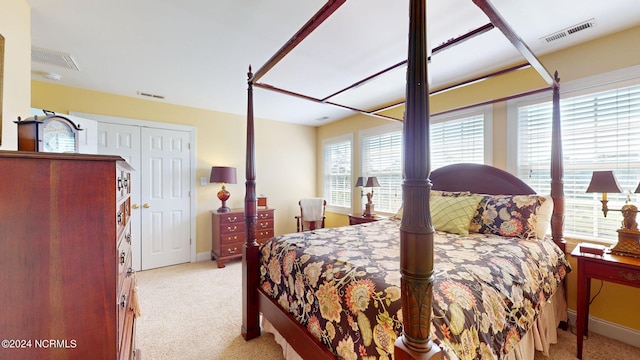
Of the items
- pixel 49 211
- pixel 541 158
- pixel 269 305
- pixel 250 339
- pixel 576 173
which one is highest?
pixel 541 158

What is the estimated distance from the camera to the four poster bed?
0.73m

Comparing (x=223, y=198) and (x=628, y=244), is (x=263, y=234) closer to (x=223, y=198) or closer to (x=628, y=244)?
(x=223, y=198)

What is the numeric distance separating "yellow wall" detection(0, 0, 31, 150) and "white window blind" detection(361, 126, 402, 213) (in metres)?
3.71

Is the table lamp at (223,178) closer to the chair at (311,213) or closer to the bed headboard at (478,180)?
the chair at (311,213)

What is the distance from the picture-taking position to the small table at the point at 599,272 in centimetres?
161

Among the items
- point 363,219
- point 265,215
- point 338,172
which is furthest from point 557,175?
point 265,215

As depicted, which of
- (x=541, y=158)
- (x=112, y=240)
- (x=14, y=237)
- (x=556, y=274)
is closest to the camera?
(x=14, y=237)

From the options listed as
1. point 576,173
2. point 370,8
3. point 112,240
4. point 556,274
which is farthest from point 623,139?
point 112,240

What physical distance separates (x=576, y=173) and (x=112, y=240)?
330 cm

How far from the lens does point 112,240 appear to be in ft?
2.70

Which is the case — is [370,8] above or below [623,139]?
above

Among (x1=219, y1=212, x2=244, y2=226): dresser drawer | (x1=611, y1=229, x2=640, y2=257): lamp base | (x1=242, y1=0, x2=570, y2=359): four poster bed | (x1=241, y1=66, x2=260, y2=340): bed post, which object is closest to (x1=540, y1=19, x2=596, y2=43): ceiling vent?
(x1=242, y1=0, x2=570, y2=359): four poster bed

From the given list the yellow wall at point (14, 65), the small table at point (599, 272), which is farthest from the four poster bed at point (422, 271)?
the yellow wall at point (14, 65)

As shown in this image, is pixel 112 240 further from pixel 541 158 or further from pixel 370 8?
pixel 541 158
